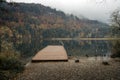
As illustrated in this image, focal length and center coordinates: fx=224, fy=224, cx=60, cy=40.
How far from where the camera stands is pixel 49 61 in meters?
15.6

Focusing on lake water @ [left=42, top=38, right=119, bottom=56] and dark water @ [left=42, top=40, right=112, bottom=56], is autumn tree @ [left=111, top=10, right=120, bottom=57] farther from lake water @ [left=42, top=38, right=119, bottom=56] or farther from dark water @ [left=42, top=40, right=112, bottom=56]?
dark water @ [left=42, top=40, right=112, bottom=56]

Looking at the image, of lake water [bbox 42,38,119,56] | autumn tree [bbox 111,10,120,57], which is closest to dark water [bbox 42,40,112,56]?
lake water [bbox 42,38,119,56]

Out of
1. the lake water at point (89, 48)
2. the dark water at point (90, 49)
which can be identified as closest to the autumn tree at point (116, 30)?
the lake water at point (89, 48)

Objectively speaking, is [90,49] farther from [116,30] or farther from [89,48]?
[116,30]

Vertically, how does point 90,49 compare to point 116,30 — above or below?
below

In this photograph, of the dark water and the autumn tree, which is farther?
the dark water

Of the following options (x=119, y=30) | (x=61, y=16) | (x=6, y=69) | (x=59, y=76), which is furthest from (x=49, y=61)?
(x=61, y=16)

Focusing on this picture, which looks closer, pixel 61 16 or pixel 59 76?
pixel 59 76

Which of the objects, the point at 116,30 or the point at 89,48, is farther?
the point at 89,48

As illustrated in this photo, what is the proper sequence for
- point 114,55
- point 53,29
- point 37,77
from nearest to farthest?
1. point 37,77
2. point 114,55
3. point 53,29

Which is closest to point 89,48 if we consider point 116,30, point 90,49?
point 90,49

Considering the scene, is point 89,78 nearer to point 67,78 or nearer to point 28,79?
point 67,78

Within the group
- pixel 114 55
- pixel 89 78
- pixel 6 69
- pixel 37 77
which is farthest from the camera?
pixel 114 55

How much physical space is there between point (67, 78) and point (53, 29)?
119 metres
